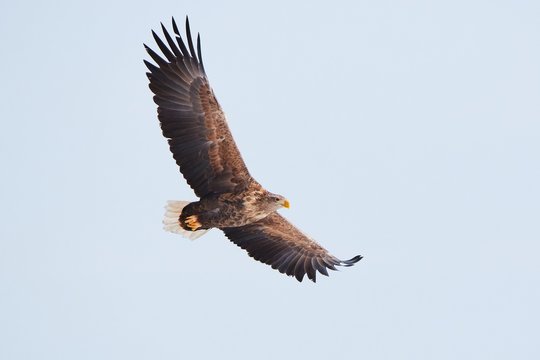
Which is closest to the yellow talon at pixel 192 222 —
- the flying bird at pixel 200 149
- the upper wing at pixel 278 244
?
the flying bird at pixel 200 149

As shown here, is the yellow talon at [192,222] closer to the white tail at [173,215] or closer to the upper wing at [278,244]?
the white tail at [173,215]

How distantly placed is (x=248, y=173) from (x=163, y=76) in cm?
171

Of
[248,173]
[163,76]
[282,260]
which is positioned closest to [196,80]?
[163,76]

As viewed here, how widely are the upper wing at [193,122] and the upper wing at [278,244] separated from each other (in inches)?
60.3

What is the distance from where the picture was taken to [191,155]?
14.7 metres

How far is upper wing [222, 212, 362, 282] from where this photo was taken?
16.2m

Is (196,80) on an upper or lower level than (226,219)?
upper

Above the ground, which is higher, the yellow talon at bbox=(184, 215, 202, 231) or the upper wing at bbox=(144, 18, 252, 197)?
the upper wing at bbox=(144, 18, 252, 197)

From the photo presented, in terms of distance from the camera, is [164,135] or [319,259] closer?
[164,135]

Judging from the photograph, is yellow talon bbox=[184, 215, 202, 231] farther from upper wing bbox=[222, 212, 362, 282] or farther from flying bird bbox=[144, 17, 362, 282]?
upper wing bbox=[222, 212, 362, 282]

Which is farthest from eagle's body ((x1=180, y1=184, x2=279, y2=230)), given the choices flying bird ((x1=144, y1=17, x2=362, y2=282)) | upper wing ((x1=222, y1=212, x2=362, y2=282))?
upper wing ((x1=222, y1=212, x2=362, y2=282))

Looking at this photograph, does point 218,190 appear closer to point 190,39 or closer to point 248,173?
point 248,173

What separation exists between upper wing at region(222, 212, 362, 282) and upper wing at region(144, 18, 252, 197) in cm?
→ 153

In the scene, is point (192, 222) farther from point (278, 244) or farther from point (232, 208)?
point (278, 244)
